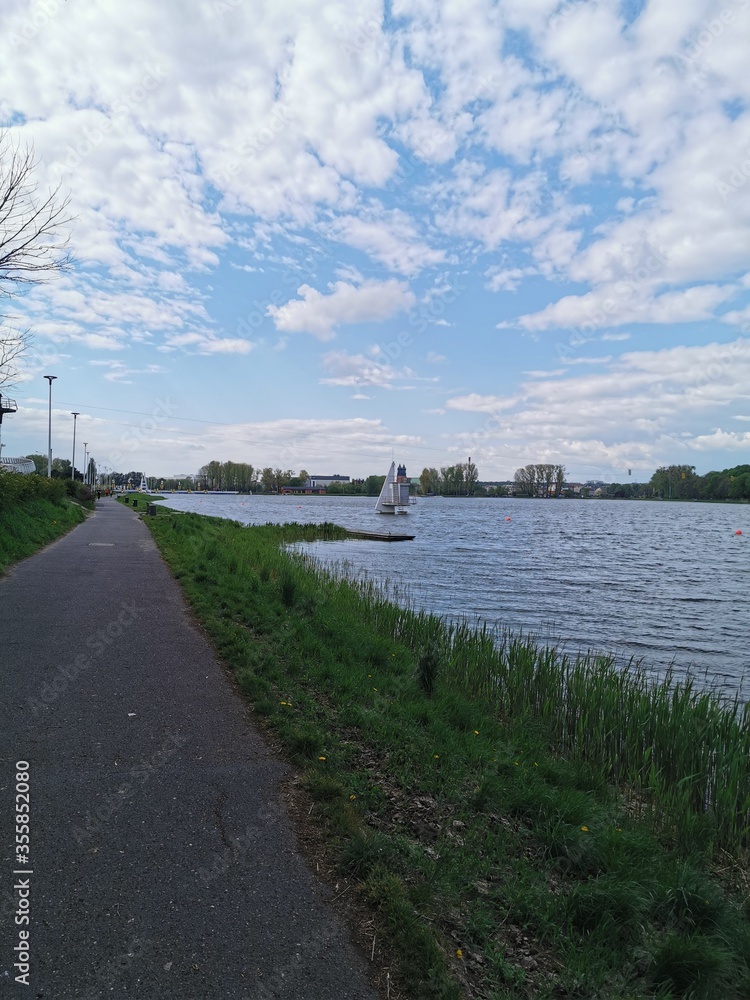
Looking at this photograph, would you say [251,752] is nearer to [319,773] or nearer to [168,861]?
[319,773]

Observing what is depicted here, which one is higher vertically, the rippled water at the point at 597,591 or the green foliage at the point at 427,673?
the green foliage at the point at 427,673

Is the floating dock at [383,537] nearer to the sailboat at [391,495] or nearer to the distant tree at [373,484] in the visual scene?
the sailboat at [391,495]

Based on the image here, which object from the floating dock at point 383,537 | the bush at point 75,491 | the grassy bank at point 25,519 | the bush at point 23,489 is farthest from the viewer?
the bush at point 75,491

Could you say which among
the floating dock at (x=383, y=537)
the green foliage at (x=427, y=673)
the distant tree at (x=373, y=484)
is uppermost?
the distant tree at (x=373, y=484)

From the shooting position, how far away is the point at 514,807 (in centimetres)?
521

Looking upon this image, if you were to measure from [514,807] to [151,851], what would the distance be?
2.95 meters

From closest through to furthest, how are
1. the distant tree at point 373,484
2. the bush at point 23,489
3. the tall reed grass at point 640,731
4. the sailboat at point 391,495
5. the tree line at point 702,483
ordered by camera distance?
the tall reed grass at point 640,731 → the bush at point 23,489 → the sailboat at point 391,495 → the tree line at point 702,483 → the distant tree at point 373,484

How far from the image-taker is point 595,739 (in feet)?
25.1

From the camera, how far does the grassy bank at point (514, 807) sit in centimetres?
346

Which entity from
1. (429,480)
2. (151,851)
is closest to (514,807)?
(151,851)

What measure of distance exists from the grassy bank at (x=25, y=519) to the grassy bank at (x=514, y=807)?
8471 mm

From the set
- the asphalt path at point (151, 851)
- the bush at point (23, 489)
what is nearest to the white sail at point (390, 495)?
the bush at point (23, 489)

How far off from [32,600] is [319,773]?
8.01m

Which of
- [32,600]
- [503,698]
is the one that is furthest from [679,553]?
[32,600]
